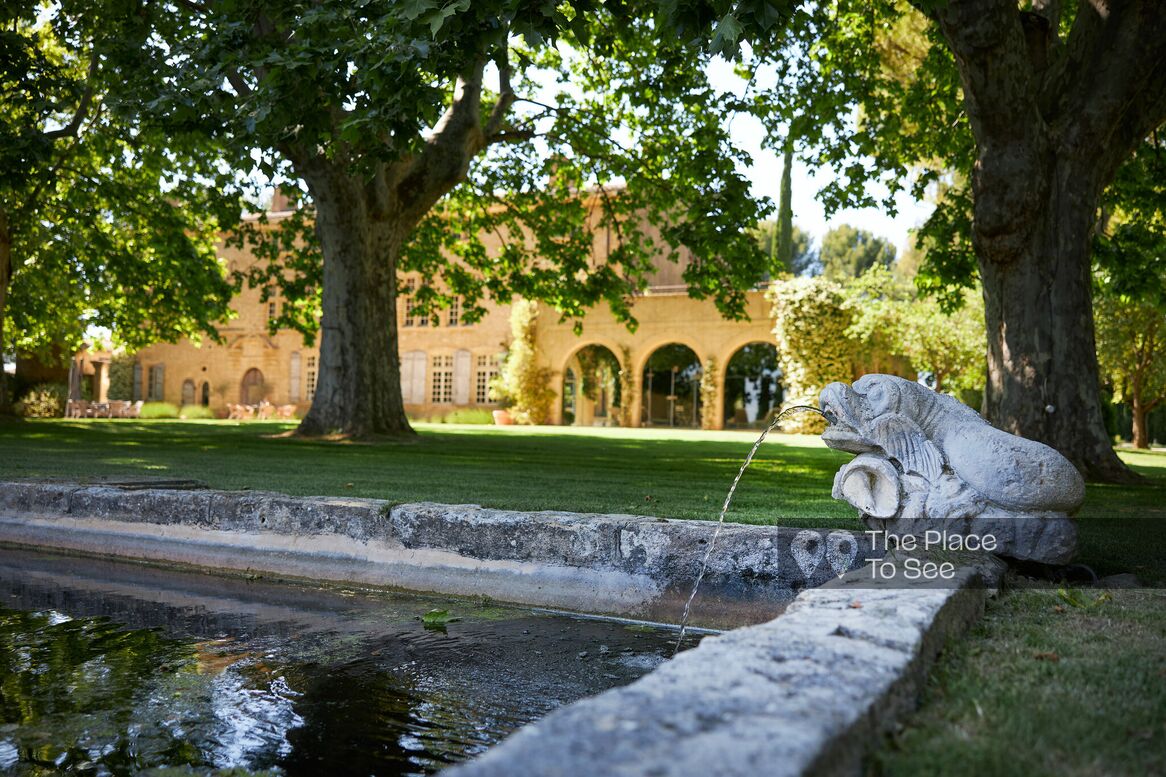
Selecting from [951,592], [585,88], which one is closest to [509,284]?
[585,88]

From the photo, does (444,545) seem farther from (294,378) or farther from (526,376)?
A: (294,378)

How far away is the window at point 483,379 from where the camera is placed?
36219mm

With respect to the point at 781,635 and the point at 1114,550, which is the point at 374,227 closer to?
the point at 1114,550

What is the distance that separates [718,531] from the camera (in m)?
4.39

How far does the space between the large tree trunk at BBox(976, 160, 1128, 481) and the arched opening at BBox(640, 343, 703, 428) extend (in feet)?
87.8

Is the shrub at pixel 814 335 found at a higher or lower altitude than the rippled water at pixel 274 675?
higher

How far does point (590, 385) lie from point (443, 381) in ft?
19.6

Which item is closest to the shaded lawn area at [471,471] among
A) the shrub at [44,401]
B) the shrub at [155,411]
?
the shrub at [44,401]

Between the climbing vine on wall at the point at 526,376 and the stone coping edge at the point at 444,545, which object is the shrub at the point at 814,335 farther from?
the stone coping edge at the point at 444,545

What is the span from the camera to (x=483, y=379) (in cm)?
3634

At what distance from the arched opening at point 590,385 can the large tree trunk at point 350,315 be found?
813 inches

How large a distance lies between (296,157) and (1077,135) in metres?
10.4

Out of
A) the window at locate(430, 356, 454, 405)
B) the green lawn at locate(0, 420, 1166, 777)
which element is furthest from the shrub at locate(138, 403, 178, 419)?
the green lawn at locate(0, 420, 1166, 777)

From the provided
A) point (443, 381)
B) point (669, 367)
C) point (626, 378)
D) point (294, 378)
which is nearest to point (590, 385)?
point (626, 378)
